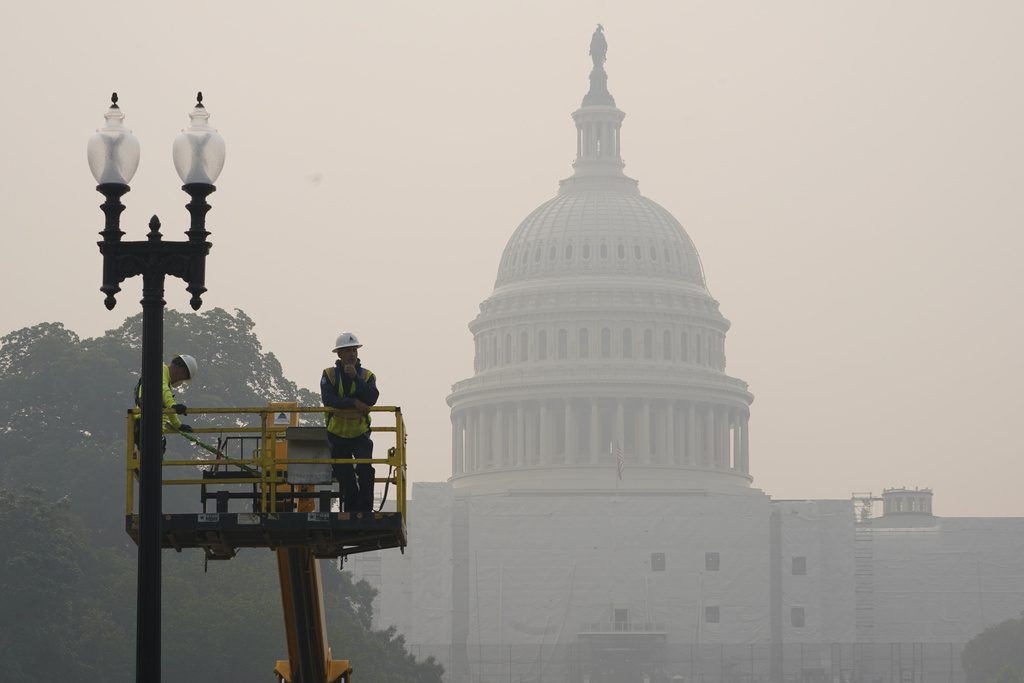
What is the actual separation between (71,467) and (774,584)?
6547 centimetres

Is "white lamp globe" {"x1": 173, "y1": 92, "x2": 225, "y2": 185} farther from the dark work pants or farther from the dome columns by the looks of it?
the dome columns

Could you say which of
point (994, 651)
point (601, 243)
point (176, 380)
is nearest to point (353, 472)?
point (176, 380)

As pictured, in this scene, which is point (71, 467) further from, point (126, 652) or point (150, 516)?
point (150, 516)

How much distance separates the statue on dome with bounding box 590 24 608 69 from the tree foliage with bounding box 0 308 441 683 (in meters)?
76.7

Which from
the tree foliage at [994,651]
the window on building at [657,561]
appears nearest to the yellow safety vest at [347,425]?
the tree foliage at [994,651]

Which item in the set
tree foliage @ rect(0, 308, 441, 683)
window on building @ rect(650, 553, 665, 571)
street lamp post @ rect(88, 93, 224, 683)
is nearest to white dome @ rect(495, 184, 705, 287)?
window on building @ rect(650, 553, 665, 571)

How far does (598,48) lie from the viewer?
604 feet

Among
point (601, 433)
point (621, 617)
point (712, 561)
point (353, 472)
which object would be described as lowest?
point (621, 617)

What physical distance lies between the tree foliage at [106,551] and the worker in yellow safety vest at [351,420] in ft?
165

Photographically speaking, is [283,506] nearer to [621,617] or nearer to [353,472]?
[353,472]

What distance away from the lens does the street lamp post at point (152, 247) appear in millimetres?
20609

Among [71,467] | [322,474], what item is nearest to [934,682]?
[71,467]

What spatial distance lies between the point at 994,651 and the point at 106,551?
66.2 m

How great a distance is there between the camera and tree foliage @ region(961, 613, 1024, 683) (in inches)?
5335
